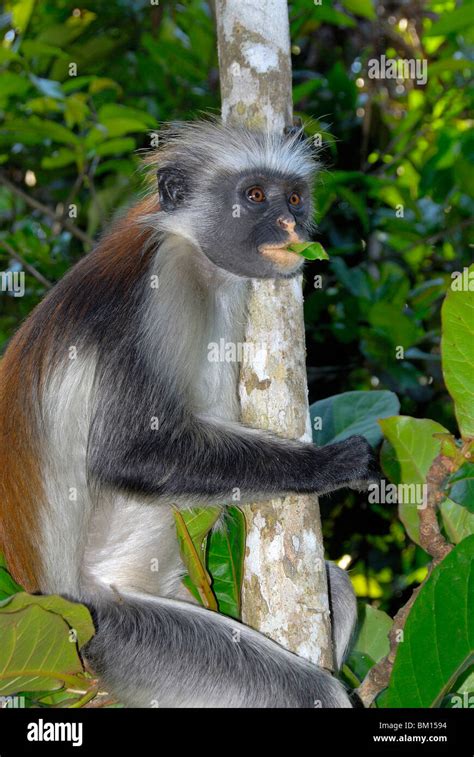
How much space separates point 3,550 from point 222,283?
1.48 m

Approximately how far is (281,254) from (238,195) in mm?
581

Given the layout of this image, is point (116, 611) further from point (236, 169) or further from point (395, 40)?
point (395, 40)

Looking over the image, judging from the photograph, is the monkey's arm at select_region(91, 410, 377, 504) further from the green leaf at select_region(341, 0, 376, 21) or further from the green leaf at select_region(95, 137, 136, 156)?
the green leaf at select_region(341, 0, 376, 21)

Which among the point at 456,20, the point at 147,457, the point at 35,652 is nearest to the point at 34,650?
the point at 35,652

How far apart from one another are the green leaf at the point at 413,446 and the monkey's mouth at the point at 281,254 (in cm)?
81

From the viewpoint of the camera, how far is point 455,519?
329 centimetres

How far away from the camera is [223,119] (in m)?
3.86

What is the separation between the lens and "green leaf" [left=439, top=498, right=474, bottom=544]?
3275 millimetres

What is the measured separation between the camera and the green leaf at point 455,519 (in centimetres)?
328

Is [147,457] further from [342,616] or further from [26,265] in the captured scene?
[26,265]

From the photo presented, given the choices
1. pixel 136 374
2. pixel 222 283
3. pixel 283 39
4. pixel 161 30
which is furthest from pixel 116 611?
pixel 161 30

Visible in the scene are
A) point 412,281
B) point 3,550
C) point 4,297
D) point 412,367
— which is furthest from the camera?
point 4,297

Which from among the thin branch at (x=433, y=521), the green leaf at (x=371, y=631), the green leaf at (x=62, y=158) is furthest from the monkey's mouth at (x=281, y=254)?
the green leaf at (x=62, y=158)

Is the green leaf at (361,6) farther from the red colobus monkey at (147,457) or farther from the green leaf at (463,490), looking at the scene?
the green leaf at (463,490)
